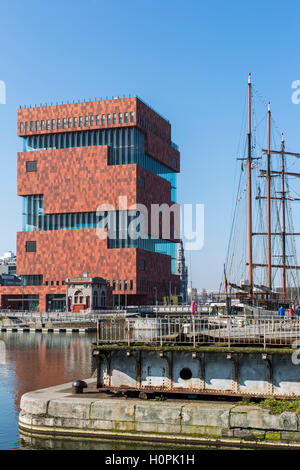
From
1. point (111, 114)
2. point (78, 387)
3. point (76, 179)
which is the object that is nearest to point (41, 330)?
point (76, 179)

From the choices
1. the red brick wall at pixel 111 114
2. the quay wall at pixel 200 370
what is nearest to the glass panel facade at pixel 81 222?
the red brick wall at pixel 111 114

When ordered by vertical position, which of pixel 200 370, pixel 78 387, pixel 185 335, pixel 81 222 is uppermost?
pixel 81 222

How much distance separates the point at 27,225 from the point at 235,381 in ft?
447

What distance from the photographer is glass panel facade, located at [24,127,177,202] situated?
500 feet

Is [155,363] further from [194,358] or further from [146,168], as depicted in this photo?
[146,168]

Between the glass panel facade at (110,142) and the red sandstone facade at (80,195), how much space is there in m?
1.59

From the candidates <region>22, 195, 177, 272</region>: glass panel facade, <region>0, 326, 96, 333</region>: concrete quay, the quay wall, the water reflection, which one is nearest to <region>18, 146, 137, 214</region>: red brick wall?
<region>22, 195, 177, 272</region>: glass panel facade

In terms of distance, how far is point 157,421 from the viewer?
24.1 m

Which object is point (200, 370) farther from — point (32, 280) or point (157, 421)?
point (32, 280)

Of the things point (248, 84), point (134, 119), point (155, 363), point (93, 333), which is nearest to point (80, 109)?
point (134, 119)

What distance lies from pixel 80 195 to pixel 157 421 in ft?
421

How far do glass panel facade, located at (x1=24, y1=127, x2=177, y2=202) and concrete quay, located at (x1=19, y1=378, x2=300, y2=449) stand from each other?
127897 millimetres

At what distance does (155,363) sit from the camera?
86.7 feet

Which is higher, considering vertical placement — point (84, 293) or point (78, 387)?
point (84, 293)
